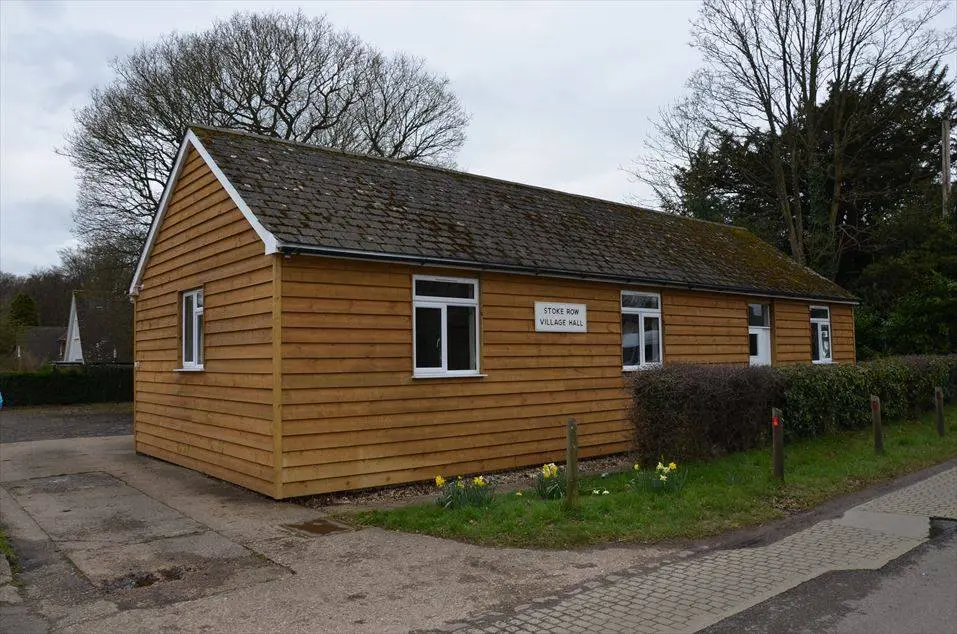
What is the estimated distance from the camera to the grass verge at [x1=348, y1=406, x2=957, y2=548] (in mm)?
7055

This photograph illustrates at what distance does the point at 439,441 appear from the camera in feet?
34.0

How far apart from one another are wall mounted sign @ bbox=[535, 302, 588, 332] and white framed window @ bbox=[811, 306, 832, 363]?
351 inches

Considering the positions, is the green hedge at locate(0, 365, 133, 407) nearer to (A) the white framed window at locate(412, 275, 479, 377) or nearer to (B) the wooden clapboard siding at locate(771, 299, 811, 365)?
(A) the white framed window at locate(412, 275, 479, 377)

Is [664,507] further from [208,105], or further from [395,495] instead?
[208,105]

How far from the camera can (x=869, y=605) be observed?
5.12 metres

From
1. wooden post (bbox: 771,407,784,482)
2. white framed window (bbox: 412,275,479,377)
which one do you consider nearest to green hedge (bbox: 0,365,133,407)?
white framed window (bbox: 412,275,479,377)

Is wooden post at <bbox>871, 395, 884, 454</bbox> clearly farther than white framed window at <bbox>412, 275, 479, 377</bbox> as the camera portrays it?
Yes

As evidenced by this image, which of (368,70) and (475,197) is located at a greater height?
(368,70)

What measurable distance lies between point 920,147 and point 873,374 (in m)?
20.1

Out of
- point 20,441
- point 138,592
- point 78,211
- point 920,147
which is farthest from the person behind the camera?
point 920,147

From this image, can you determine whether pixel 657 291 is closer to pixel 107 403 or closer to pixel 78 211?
pixel 78 211

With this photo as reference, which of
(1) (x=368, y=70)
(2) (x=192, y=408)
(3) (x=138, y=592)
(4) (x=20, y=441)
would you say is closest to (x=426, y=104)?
(1) (x=368, y=70)

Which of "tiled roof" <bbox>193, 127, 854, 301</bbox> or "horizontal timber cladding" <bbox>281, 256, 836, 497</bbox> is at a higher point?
"tiled roof" <bbox>193, 127, 854, 301</bbox>

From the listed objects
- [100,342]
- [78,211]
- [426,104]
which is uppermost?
[426,104]
